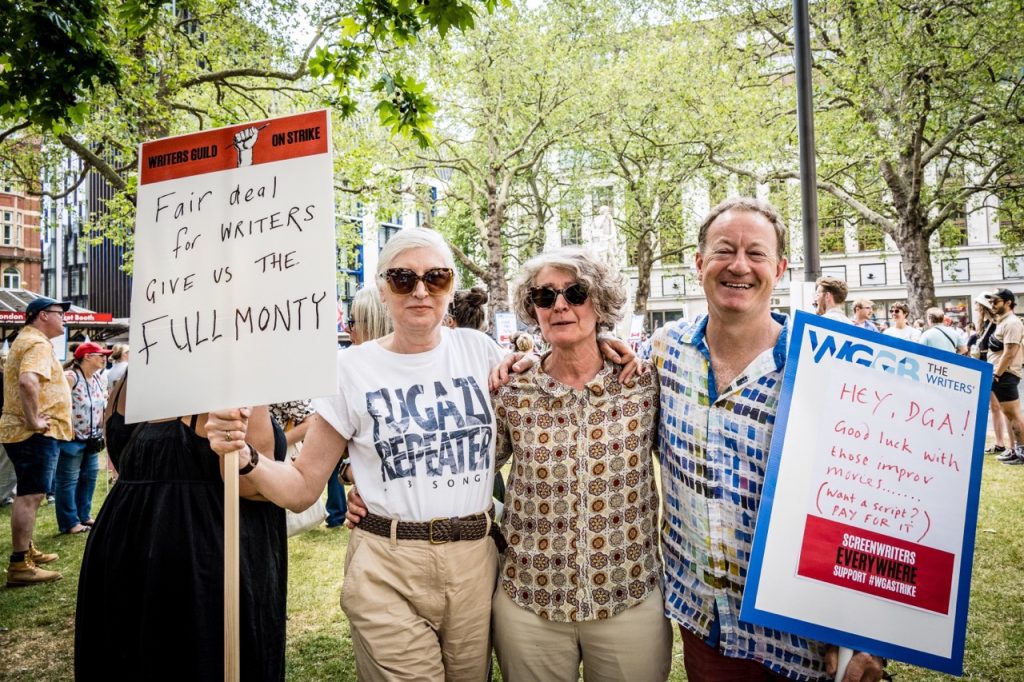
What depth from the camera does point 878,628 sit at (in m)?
1.80

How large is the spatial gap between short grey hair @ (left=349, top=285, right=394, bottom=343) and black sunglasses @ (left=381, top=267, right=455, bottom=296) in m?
1.82

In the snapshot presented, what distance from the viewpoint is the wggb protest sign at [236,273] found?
1.94 meters

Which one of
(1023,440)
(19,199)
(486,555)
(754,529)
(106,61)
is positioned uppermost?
(19,199)

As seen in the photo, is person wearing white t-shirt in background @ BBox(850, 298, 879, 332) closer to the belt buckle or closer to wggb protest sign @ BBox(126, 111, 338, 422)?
the belt buckle

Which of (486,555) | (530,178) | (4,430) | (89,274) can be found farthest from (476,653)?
(89,274)

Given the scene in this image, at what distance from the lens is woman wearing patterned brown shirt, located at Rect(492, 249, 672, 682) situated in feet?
6.97

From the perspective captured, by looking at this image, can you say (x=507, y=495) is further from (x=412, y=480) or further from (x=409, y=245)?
(x=409, y=245)

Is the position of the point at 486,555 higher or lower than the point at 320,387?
lower

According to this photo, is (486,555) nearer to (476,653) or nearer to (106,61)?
(476,653)

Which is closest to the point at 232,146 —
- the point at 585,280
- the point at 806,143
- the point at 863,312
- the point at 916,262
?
the point at 585,280

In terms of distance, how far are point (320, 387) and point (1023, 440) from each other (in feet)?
30.7

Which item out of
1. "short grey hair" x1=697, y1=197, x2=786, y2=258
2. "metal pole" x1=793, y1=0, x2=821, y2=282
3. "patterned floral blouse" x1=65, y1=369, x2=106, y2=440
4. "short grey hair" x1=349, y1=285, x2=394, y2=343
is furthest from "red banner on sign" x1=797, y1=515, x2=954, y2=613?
"patterned floral blouse" x1=65, y1=369, x2=106, y2=440

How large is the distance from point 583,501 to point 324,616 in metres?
3.20

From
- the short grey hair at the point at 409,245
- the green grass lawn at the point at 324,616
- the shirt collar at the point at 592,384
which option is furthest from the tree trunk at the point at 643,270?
the shirt collar at the point at 592,384
